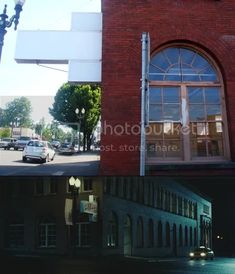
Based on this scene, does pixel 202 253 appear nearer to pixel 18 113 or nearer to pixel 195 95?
pixel 195 95

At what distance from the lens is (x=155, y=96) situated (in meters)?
9.52

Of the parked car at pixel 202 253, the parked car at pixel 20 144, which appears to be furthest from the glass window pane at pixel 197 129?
the parked car at pixel 202 253

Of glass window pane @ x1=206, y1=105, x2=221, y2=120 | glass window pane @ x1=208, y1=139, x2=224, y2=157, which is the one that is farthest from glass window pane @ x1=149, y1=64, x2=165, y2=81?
→ glass window pane @ x1=208, y1=139, x2=224, y2=157

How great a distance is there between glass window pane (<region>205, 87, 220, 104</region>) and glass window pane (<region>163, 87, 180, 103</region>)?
2.31 ft

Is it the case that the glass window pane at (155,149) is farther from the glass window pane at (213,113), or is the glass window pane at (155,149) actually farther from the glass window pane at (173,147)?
the glass window pane at (213,113)

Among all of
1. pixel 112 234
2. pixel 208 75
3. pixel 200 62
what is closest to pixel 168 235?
pixel 112 234

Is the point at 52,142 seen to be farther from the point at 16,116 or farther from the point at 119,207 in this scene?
the point at 119,207

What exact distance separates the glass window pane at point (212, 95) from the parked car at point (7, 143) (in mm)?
5151


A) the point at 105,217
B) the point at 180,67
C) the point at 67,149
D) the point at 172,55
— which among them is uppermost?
the point at 172,55

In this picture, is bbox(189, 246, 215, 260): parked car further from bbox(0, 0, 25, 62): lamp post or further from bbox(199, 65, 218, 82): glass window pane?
bbox(0, 0, 25, 62): lamp post

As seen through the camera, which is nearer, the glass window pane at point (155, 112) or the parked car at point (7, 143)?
the glass window pane at point (155, 112)

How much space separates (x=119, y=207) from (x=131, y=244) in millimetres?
333

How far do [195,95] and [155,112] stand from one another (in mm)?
1067

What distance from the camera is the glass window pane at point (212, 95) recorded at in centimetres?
957
